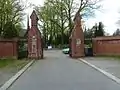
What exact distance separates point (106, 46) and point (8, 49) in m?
12.4

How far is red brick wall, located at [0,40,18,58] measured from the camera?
43.3 meters

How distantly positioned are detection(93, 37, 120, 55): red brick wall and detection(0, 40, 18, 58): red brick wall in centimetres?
1050

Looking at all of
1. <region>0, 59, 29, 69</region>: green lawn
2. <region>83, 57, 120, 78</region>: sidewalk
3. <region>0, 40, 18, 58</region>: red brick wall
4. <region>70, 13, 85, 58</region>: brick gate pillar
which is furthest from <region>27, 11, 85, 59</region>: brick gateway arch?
<region>83, 57, 120, 78</region>: sidewalk

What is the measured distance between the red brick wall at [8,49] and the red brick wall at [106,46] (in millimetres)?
10497

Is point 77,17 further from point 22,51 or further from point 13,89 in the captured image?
point 13,89

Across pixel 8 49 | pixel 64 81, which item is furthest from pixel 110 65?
pixel 8 49

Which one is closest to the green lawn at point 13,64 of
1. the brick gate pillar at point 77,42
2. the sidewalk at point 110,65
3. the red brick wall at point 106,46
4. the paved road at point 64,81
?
the sidewalk at point 110,65

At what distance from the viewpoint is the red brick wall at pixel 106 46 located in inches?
1756

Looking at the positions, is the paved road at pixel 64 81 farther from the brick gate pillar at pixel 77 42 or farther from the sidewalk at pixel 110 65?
the brick gate pillar at pixel 77 42

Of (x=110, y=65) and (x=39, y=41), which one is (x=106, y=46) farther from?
(x=110, y=65)

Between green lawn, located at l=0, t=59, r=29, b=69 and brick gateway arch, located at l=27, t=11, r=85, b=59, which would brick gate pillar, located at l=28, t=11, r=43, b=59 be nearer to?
brick gateway arch, located at l=27, t=11, r=85, b=59

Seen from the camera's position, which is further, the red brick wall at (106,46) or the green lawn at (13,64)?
the red brick wall at (106,46)

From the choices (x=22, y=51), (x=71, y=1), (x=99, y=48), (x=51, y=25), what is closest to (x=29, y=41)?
(x=22, y=51)

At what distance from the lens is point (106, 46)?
45719 millimetres
